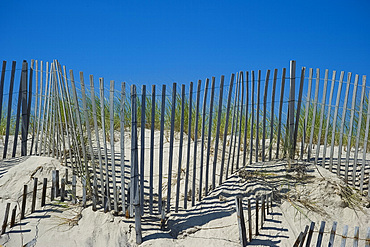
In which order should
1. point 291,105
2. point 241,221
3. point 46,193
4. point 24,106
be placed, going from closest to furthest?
point 241,221 < point 46,193 < point 291,105 < point 24,106

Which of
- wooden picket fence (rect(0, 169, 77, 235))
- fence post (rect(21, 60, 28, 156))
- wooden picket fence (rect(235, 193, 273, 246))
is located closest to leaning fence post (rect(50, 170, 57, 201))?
wooden picket fence (rect(0, 169, 77, 235))

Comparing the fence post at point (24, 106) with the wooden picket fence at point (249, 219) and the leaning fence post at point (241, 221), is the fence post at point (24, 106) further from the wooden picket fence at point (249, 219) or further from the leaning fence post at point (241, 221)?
the leaning fence post at point (241, 221)

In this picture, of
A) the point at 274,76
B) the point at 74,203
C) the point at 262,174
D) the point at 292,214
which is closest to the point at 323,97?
the point at 274,76

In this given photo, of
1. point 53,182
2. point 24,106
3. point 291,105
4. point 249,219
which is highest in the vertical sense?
point 291,105

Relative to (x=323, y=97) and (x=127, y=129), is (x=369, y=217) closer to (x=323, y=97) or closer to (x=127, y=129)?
(x=323, y=97)

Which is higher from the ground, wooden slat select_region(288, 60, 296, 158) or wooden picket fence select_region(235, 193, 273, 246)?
wooden slat select_region(288, 60, 296, 158)

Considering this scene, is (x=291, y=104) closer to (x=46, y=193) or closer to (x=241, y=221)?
(x=241, y=221)

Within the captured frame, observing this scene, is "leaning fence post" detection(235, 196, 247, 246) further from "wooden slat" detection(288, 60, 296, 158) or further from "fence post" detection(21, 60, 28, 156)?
"fence post" detection(21, 60, 28, 156)

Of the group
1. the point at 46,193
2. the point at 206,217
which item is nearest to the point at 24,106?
the point at 46,193

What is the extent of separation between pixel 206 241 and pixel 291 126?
6.60 feet

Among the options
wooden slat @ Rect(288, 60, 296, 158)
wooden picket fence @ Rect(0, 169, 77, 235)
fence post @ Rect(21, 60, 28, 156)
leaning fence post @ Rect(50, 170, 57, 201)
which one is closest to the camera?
wooden picket fence @ Rect(0, 169, 77, 235)

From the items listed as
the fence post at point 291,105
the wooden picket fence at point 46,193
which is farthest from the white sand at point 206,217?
the fence post at point 291,105

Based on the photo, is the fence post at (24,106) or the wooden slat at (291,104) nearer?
the wooden slat at (291,104)

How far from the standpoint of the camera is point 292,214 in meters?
4.64
